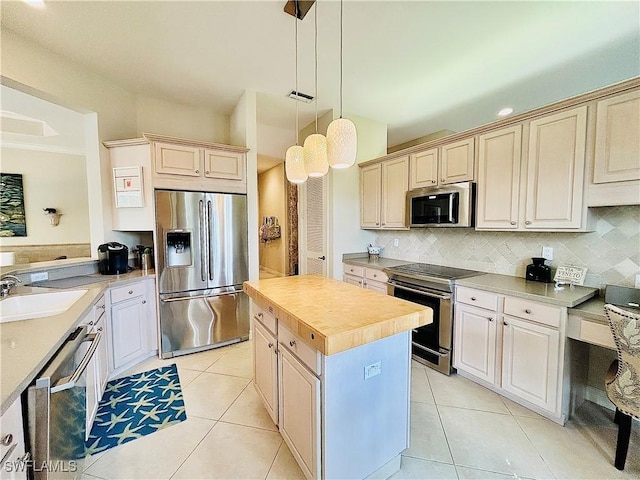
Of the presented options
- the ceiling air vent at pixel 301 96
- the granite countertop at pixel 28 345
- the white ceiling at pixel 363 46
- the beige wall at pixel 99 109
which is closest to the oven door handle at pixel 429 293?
the white ceiling at pixel 363 46

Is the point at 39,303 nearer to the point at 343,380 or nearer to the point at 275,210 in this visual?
the point at 343,380

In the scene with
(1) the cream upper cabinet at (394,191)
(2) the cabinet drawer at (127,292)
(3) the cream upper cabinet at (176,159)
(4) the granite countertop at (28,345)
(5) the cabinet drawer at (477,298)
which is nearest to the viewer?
(4) the granite countertop at (28,345)

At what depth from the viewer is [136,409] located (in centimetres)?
209

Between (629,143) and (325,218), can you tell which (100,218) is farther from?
(629,143)

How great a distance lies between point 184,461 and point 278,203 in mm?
5696

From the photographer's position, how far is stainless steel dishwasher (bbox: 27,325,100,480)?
0.96 meters

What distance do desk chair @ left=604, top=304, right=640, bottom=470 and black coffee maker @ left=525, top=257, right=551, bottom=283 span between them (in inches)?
34.1

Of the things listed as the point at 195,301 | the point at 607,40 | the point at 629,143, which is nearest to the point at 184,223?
the point at 195,301

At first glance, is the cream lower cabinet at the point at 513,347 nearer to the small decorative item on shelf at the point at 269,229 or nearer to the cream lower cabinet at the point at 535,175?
the cream lower cabinet at the point at 535,175

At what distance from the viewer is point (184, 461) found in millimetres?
1638

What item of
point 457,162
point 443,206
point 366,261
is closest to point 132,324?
point 366,261

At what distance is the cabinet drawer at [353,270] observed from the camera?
3.54m

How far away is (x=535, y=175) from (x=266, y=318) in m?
2.43

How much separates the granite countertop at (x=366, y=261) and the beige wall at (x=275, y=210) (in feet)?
9.62
